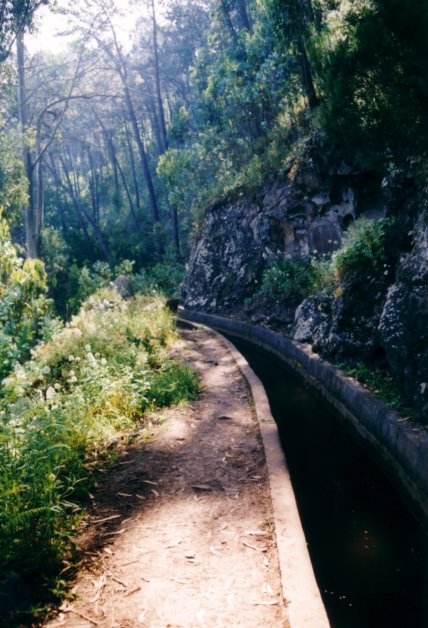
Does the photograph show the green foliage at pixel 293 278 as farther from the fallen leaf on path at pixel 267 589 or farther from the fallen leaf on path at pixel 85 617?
the fallen leaf on path at pixel 85 617

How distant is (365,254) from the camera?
7730 mm

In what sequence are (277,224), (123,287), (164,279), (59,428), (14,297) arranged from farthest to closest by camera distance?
(164,279)
(123,287)
(277,224)
(14,297)
(59,428)

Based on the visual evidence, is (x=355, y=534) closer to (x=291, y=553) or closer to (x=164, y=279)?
(x=291, y=553)

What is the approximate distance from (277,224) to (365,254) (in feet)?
25.5

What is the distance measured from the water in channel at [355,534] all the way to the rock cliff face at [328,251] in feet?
3.55

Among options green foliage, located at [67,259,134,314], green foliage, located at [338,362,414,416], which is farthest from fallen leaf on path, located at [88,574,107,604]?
green foliage, located at [67,259,134,314]

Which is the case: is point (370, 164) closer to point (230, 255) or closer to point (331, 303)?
point (331, 303)

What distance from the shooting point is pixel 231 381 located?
8250mm

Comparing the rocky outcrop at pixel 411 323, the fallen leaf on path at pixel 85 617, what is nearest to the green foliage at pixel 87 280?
the rocky outcrop at pixel 411 323

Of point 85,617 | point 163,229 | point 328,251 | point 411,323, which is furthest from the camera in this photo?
point 163,229

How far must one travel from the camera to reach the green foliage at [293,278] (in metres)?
12.0

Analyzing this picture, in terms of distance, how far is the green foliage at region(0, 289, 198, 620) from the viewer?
304cm

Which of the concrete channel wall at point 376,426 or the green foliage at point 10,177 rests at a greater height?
the green foliage at point 10,177

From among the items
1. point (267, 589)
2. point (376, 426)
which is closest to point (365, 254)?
point (376, 426)
